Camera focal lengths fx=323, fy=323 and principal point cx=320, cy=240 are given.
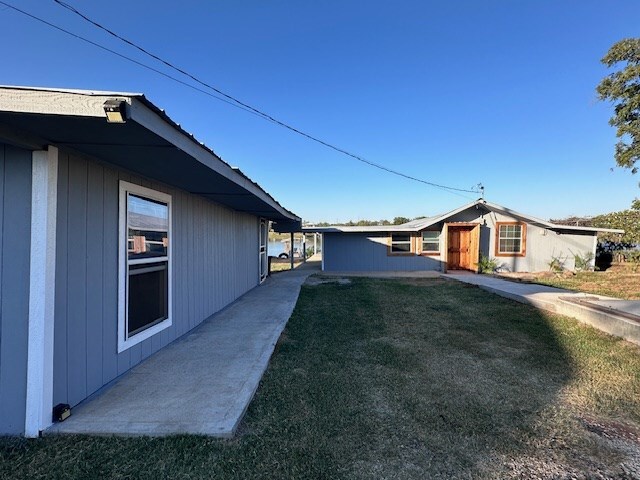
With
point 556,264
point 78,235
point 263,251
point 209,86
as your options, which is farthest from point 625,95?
point 78,235

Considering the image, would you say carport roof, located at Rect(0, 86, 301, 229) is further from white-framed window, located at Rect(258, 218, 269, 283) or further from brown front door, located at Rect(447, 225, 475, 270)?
brown front door, located at Rect(447, 225, 475, 270)

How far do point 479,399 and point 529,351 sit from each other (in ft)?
6.46

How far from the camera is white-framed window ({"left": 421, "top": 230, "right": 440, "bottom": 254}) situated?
14688 mm

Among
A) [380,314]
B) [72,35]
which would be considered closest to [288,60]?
[72,35]

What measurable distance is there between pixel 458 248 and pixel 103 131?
14.8 m

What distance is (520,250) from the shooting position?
1397 cm

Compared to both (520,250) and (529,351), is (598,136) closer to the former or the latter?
(520,250)

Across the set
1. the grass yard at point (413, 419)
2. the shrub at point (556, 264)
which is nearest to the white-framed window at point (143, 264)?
the grass yard at point (413, 419)

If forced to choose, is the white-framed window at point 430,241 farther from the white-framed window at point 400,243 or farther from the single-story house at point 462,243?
the white-framed window at point 400,243

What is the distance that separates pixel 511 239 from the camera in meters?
14.0

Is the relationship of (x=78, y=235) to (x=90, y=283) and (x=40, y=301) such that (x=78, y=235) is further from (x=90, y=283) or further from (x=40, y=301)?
(x=40, y=301)

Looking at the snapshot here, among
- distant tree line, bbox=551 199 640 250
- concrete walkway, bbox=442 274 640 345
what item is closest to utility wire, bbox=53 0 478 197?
concrete walkway, bbox=442 274 640 345

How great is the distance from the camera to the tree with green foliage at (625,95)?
9.86m

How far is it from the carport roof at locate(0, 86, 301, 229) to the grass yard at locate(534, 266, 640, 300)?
32.6 feet
